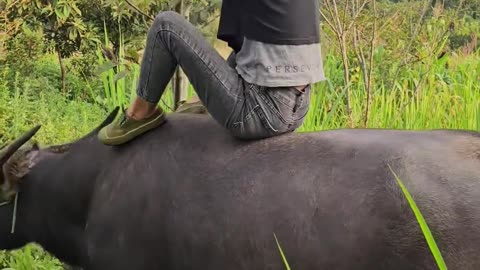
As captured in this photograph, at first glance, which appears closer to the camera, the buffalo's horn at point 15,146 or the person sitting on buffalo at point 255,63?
the person sitting on buffalo at point 255,63

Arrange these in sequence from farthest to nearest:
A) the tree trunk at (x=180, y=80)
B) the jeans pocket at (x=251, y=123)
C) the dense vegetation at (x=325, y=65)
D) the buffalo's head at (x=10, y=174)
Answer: the dense vegetation at (x=325, y=65), the tree trunk at (x=180, y=80), the buffalo's head at (x=10, y=174), the jeans pocket at (x=251, y=123)

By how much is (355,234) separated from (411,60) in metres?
4.17

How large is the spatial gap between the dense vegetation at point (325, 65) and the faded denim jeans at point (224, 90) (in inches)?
42.2

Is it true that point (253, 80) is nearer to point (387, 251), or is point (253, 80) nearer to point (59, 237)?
point (387, 251)

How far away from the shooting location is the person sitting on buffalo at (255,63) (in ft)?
9.02

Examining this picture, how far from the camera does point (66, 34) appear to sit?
28.2 feet

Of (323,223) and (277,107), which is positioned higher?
(277,107)

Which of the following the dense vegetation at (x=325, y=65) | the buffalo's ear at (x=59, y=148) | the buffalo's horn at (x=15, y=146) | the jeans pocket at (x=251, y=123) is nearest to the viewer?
the jeans pocket at (x=251, y=123)

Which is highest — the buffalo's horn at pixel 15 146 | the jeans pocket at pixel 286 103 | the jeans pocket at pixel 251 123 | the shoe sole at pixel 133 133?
the jeans pocket at pixel 286 103

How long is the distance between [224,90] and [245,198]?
0.43m

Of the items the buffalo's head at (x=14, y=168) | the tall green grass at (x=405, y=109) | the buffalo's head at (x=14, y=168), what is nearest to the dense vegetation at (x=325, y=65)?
the tall green grass at (x=405, y=109)

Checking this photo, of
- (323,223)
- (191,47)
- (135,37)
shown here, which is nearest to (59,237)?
(191,47)

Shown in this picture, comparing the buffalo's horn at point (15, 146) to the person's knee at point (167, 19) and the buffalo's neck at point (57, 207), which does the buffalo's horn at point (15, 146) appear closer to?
the buffalo's neck at point (57, 207)

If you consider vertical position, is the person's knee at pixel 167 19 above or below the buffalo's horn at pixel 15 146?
above
